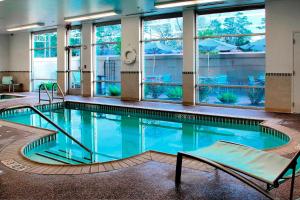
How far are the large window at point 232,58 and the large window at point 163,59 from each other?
792mm

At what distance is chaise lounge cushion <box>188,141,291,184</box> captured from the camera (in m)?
2.33

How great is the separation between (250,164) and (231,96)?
22.4 ft

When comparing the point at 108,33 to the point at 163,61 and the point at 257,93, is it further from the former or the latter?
the point at 257,93

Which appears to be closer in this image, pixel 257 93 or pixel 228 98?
pixel 257 93

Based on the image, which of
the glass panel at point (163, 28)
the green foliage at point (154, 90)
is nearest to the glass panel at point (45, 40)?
the glass panel at point (163, 28)

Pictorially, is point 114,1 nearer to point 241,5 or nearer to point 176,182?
point 241,5

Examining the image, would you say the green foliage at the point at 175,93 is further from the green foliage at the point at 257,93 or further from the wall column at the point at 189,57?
the green foliage at the point at 257,93

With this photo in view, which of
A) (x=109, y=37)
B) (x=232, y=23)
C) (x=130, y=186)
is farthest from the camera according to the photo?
(x=109, y=37)

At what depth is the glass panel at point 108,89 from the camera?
11641 millimetres

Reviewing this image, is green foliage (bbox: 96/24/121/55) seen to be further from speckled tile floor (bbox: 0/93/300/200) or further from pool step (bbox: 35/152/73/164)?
speckled tile floor (bbox: 0/93/300/200)

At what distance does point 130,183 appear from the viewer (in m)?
2.90

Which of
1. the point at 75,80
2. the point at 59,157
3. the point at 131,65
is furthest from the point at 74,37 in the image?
the point at 59,157

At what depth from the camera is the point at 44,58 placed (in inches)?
561

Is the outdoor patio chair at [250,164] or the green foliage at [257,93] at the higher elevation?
the green foliage at [257,93]
